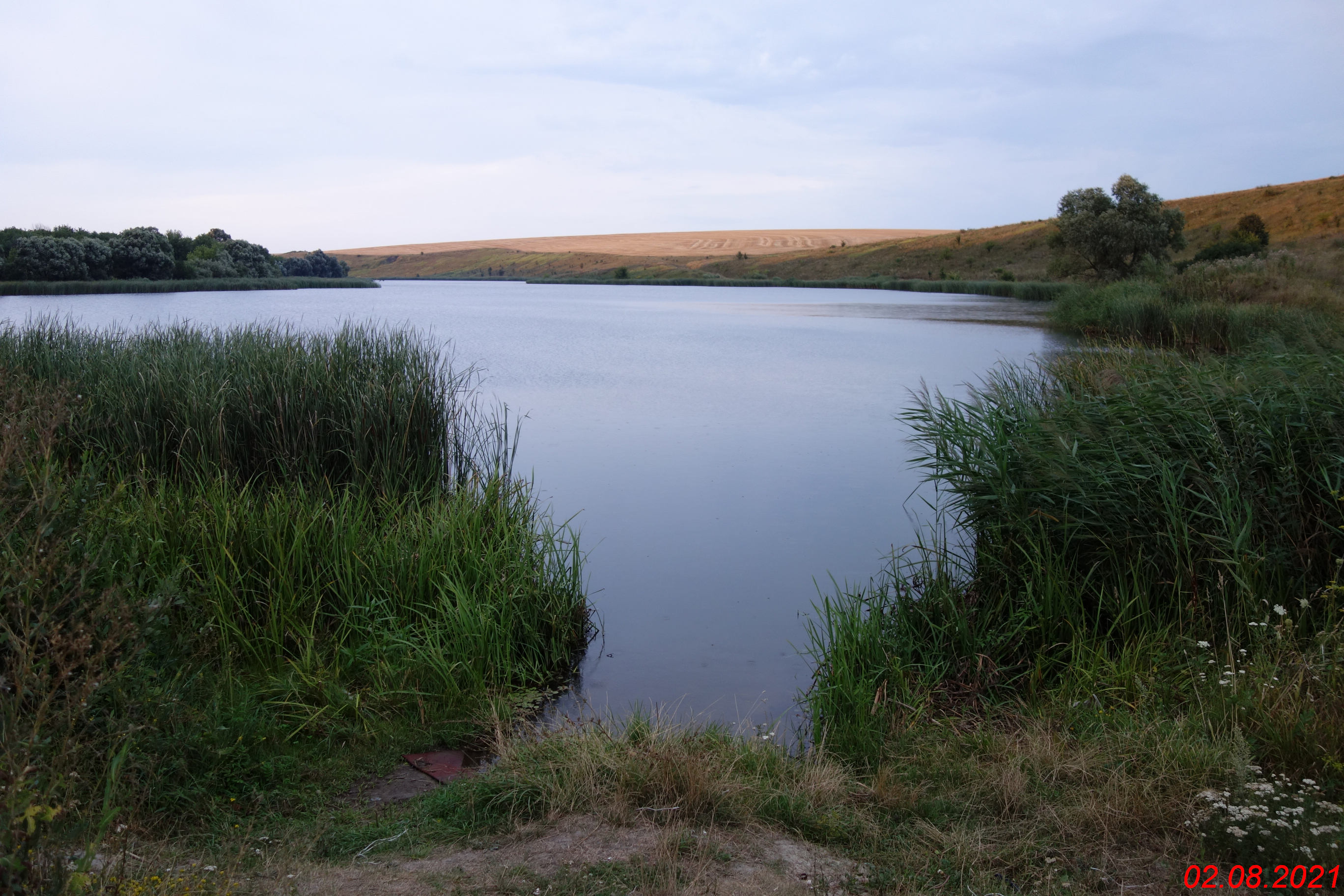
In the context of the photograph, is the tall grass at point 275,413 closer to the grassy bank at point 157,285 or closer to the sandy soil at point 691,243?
the grassy bank at point 157,285

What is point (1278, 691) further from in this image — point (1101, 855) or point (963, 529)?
point (963, 529)

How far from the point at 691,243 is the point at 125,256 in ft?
258

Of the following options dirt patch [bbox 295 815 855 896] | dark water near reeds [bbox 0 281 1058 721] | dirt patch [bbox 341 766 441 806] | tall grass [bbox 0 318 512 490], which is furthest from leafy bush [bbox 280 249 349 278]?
dirt patch [bbox 295 815 855 896]

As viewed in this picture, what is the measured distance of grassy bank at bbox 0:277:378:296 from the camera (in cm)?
3189

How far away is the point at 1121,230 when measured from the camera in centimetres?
3828

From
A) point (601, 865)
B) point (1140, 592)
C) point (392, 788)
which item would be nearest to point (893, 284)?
point (1140, 592)

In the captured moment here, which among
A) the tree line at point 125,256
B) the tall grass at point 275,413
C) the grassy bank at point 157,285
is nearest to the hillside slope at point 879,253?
the tall grass at point 275,413

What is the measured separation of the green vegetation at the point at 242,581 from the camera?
2584mm

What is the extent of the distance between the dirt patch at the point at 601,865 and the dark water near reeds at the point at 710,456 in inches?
68.4

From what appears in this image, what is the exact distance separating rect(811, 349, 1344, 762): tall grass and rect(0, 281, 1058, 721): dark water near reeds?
2.44 feet

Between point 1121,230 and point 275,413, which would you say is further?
point 1121,230

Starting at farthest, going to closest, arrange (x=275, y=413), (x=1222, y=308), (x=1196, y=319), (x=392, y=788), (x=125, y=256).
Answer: (x=125, y=256)
(x=1222, y=308)
(x=1196, y=319)
(x=275, y=413)
(x=392, y=788)

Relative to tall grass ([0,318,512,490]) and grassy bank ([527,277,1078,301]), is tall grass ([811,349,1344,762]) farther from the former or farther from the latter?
grassy bank ([527,277,1078,301])
